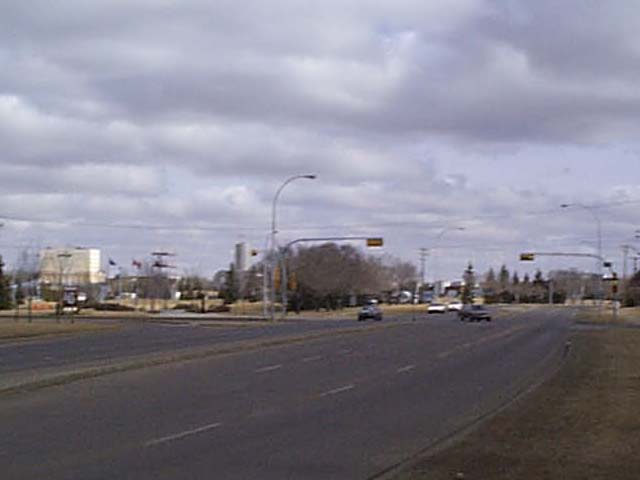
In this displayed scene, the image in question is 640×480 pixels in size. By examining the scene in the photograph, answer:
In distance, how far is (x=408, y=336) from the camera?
56594mm

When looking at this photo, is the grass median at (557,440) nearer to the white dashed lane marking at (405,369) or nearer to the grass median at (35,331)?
the white dashed lane marking at (405,369)

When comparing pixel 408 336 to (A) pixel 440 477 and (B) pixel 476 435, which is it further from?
(A) pixel 440 477

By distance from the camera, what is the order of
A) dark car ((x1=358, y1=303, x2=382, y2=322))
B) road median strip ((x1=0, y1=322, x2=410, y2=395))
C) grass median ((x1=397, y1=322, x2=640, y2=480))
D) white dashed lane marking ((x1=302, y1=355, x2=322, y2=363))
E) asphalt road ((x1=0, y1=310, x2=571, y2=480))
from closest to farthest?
grass median ((x1=397, y1=322, x2=640, y2=480)), asphalt road ((x1=0, y1=310, x2=571, y2=480)), road median strip ((x1=0, y1=322, x2=410, y2=395)), white dashed lane marking ((x1=302, y1=355, x2=322, y2=363)), dark car ((x1=358, y1=303, x2=382, y2=322))

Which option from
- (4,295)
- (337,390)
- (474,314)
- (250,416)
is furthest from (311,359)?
(4,295)

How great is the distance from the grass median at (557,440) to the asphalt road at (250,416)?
74 cm

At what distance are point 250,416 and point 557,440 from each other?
18.5ft

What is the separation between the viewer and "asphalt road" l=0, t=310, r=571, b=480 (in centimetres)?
1271

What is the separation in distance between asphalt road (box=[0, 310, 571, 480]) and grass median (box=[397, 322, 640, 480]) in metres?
0.74

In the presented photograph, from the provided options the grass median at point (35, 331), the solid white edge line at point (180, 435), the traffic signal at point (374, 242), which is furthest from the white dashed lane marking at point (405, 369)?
the traffic signal at point (374, 242)

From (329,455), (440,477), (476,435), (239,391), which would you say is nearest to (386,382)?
(239,391)

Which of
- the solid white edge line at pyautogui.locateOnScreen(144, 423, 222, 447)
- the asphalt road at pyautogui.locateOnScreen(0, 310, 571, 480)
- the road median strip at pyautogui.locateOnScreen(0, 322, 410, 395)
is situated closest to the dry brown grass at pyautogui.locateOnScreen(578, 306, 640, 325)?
the road median strip at pyautogui.locateOnScreen(0, 322, 410, 395)

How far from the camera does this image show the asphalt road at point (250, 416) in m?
12.7

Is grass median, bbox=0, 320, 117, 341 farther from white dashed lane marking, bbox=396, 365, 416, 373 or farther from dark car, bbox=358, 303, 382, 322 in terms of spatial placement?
dark car, bbox=358, 303, 382, 322

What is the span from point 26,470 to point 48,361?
22154 mm
